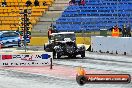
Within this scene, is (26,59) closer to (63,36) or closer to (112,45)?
(63,36)

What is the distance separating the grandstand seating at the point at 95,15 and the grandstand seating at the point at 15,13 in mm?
2845

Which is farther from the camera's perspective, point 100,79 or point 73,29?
point 73,29

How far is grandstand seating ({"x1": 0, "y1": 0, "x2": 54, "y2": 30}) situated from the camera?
5550 centimetres

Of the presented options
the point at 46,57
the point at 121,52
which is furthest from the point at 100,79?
the point at 121,52

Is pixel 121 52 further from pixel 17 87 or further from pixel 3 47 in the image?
pixel 17 87

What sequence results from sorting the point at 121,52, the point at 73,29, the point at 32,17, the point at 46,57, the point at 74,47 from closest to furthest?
1. the point at 46,57
2. the point at 74,47
3. the point at 121,52
4. the point at 73,29
5. the point at 32,17

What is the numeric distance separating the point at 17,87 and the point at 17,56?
8.88m

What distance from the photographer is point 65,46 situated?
1195 inches

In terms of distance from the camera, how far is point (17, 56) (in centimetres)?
2478

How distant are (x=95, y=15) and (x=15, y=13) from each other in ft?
31.4

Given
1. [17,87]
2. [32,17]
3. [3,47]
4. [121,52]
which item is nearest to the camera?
[17,87]

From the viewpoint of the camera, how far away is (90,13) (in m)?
54.0

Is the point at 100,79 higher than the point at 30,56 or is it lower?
higher

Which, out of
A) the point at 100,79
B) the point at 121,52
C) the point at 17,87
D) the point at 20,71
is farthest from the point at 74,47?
the point at 100,79
